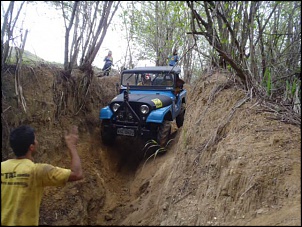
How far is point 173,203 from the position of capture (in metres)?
3.62

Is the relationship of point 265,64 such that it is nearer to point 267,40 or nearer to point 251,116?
point 267,40

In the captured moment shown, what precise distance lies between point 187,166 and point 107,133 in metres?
3.00

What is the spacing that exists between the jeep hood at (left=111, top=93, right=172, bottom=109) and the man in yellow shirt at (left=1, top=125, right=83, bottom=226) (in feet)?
12.9

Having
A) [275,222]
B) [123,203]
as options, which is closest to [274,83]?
[275,222]

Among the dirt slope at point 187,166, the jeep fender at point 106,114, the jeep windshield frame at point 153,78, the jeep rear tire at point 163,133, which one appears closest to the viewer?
the dirt slope at point 187,166

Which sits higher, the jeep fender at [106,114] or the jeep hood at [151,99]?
the jeep hood at [151,99]

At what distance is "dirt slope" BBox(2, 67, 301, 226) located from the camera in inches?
119

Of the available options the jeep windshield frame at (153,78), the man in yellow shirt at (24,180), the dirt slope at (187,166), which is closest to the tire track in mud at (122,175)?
the dirt slope at (187,166)

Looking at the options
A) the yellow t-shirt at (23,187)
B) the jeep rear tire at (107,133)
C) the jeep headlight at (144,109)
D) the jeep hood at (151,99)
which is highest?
the jeep hood at (151,99)

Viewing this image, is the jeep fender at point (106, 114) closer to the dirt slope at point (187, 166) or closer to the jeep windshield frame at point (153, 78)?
the dirt slope at point (187, 166)

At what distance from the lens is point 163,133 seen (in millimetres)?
6426

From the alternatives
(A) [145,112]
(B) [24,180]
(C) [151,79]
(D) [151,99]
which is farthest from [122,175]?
(B) [24,180]

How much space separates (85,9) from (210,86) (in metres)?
2.80

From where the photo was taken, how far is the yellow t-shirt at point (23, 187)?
2.34 metres
